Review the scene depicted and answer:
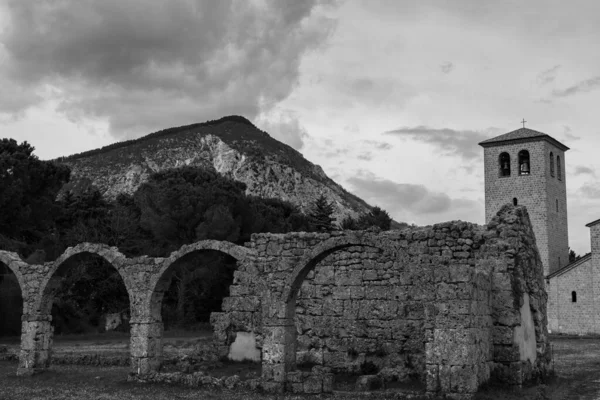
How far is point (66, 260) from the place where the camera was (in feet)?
62.1

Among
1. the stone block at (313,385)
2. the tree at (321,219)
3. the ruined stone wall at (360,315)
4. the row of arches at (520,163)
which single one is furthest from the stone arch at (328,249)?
the row of arches at (520,163)

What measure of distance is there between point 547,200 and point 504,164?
15.3 feet

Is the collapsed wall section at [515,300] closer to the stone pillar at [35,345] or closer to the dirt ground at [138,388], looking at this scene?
the dirt ground at [138,388]

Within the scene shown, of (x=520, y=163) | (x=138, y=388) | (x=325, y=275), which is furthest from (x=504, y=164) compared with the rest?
(x=138, y=388)

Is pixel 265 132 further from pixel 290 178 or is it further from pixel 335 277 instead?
pixel 335 277

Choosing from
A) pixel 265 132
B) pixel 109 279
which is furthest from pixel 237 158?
pixel 109 279

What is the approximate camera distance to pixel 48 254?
124 ft

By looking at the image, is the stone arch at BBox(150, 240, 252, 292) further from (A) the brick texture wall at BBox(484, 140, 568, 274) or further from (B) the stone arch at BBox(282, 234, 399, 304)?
(A) the brick texture wall at BBox(484, 140, 568, 274)

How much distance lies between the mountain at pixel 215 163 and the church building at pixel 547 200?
3375 cm

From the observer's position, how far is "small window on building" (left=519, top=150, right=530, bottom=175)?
54.0 meters

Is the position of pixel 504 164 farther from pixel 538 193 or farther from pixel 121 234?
pixel 121 234

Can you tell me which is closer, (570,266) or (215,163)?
(570,266)

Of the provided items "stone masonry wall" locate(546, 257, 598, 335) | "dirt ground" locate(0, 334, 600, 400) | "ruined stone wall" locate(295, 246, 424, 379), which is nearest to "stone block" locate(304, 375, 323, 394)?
"dirt ground" locate(0, 334, 600, 400)

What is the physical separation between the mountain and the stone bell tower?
110ft
